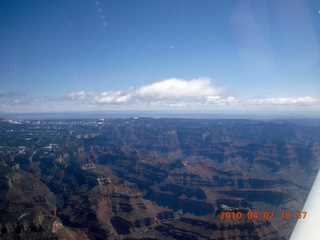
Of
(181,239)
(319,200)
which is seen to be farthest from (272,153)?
(319,200)

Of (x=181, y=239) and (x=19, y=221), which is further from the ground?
(x=19, y=221)

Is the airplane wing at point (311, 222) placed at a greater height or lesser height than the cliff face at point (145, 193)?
greater

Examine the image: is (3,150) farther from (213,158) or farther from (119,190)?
(213,158)

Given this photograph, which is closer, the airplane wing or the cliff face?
the airplane wing

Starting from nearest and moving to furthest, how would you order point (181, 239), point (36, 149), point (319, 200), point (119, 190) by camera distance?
point (319, 200) < point (181, 239) < point (119, 190) < point (36, 149)

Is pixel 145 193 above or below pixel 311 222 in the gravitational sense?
below

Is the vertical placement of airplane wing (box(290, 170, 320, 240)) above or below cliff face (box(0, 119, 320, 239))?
above

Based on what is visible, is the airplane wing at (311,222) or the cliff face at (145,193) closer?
the airplane wing at (311,222)

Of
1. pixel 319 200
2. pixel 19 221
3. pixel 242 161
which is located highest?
pixel 319 200
